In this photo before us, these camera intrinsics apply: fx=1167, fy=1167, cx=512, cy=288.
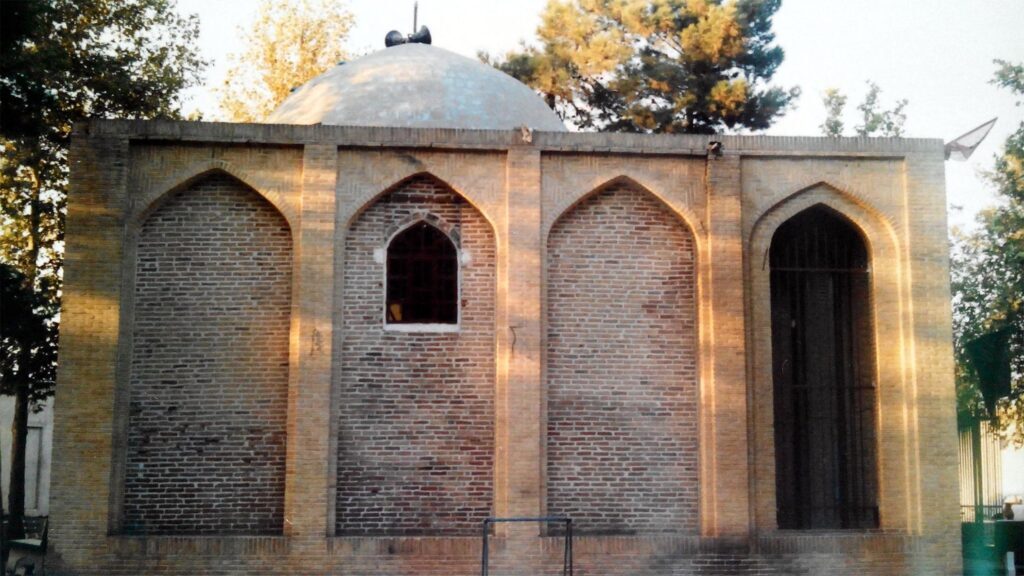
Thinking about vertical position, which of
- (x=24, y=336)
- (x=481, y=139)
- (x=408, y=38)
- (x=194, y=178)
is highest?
(x=408, y=38)

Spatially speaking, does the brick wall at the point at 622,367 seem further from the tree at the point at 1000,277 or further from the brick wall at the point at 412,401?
the tree at the point at 1000,277

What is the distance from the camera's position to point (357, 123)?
53.1ft

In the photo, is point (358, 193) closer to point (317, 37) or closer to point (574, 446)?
point (574, 446)

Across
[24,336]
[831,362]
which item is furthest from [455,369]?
[24,336]

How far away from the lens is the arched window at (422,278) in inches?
559

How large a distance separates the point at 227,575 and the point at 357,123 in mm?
6372

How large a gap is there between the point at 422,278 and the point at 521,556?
3.53 meters

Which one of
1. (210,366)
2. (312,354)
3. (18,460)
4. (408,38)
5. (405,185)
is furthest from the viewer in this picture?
(18,460)

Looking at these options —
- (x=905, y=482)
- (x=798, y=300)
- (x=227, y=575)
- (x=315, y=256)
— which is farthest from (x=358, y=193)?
(x=905, y=482)

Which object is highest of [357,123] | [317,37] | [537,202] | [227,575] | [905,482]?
[317,37]

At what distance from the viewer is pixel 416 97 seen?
54.5 feet

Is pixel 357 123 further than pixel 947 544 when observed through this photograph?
Yes

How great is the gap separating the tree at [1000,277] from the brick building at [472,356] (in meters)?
9.90

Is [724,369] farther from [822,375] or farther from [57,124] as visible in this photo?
[57,124]
